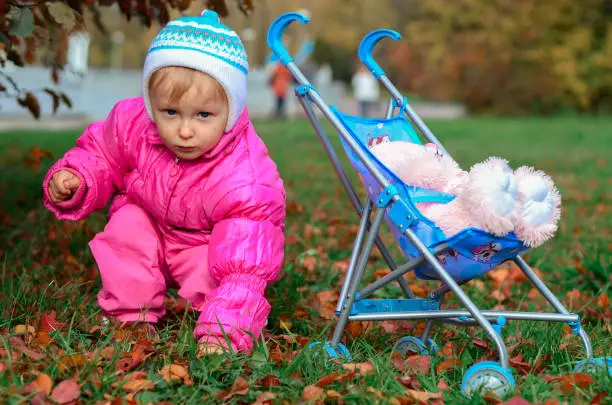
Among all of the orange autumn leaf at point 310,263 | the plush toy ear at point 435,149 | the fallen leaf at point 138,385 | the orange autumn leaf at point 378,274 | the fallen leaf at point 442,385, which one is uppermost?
the plush toy ear at point 435,149

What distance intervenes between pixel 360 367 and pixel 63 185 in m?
1.24

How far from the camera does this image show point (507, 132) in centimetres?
1550

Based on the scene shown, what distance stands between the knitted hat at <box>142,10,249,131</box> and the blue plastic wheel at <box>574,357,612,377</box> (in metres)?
1.39

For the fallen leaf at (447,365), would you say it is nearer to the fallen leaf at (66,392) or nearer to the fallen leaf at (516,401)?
the fallen leaf at (516,401)

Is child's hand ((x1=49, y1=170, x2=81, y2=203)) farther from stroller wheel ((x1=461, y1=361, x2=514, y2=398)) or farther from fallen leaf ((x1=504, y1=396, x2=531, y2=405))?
fallen leaf ((x1=504, y1=396, x2=531, y2=405))

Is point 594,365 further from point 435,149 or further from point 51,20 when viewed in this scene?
point 51,20

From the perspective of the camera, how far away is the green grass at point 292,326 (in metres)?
2.46

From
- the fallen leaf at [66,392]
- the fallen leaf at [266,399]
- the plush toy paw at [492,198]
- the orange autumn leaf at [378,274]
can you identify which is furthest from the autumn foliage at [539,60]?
the fallen leaf at [66,392]

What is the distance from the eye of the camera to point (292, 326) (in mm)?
3268

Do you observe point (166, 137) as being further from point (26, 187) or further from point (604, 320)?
point (26, 187)

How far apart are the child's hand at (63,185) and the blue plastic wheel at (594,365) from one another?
1803 mm

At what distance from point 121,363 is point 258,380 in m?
0.41

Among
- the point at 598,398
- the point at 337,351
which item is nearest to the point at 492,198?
the point at 598,398

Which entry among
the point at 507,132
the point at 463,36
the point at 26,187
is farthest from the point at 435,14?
the point at 26,187
